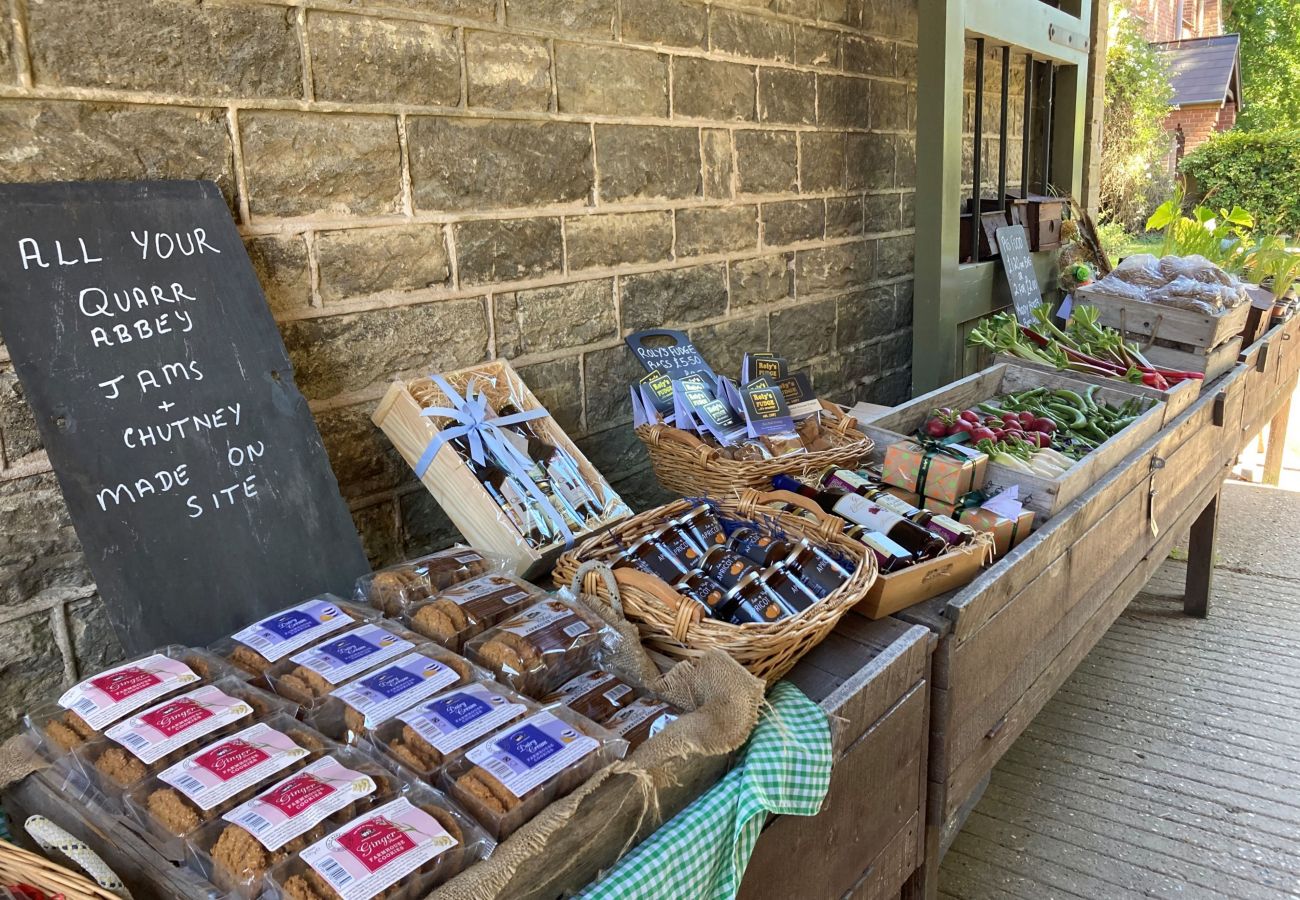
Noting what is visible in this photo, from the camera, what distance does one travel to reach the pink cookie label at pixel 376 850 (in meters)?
0.99

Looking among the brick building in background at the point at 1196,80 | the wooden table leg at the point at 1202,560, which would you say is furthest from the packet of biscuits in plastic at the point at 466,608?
the brick building in background at the point at 1196,80

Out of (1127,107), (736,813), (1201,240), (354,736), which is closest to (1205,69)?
Result: (1127,107)

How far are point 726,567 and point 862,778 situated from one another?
0.47 m

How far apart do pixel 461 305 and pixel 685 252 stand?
0.90 m

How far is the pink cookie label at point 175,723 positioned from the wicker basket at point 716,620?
2.23ft

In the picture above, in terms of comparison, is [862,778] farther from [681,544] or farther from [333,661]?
[333,661]

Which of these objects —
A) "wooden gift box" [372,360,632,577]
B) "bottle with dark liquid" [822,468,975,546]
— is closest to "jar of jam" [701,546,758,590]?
"wooden gift box" [372,360,632,577]

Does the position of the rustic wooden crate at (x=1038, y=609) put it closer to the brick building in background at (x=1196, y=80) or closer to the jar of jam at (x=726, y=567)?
the jar of jam at (x=726, y=567)

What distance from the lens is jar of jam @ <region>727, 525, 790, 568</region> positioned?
190 cm

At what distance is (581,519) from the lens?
203 cm

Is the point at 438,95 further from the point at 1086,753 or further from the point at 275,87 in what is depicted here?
the point at 1086,753

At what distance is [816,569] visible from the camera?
1.83 meters

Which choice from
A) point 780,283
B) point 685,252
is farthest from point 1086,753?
point 685,252

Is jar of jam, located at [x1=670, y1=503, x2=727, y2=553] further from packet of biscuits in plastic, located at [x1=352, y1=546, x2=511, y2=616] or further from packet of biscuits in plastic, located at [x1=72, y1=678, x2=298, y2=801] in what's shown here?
packet of biscuits in plastic, located at [x1=72, y1=678, x2=298, y2=801]
